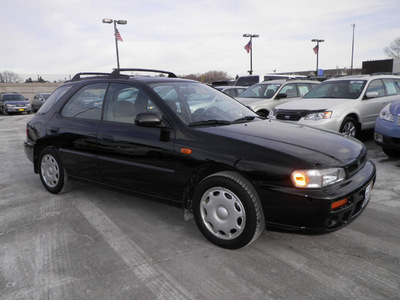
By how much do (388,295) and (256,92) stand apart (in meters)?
8.84

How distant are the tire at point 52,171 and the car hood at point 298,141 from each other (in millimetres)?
2309

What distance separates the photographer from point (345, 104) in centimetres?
717

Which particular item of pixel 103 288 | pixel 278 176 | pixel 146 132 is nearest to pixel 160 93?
pixel 146 132

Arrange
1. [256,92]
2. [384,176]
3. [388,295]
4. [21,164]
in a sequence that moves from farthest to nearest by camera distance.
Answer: [256,92] < [21,164] < [384,176] < [388,295]

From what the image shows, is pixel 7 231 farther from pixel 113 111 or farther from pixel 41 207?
pixel 113 111

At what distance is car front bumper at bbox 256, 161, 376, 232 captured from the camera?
2.46m

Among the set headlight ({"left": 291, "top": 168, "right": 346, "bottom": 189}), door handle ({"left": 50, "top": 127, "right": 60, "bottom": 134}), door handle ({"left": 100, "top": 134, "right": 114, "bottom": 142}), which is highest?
door handle ({"left": 50, "top": 127, "right": 60, "bottom": 134})

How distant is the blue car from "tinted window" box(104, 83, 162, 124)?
4.04 m

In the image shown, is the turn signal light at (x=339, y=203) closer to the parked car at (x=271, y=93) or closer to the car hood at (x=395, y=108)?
the car hood at (x=395, y=108)

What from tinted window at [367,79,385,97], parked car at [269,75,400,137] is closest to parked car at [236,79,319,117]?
parked car at [269,75,400,137]

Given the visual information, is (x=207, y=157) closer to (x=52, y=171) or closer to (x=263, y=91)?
(x=52, y=171)

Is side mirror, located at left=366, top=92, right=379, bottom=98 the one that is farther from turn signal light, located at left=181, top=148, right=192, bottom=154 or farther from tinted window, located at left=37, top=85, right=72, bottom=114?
tinted window, located at left=37, top=85, right=72, bottom=114

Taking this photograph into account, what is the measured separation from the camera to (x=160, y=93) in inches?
136

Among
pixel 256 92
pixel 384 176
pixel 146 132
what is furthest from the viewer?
pixel 256 92
